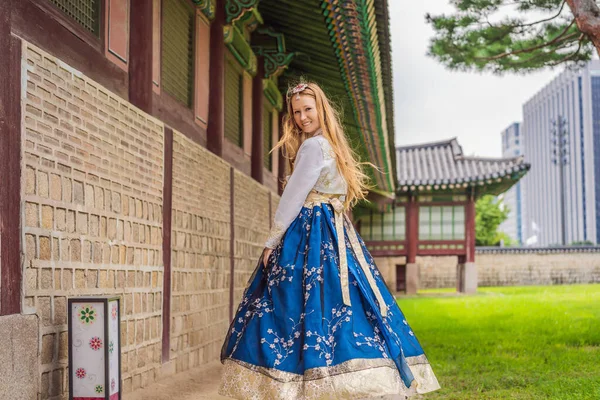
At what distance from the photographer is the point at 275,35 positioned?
9281mm

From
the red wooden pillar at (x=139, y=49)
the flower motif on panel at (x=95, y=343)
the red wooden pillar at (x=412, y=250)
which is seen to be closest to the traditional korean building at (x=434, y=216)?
the red wooden pillar at (x=412, y=250)

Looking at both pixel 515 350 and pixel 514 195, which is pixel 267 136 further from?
pixel 514 195

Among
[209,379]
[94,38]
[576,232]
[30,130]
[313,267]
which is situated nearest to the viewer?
[30,130]

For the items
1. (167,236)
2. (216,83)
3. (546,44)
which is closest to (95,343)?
(167,236)

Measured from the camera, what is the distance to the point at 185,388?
554 centimetres

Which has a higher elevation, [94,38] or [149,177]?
[94,38]

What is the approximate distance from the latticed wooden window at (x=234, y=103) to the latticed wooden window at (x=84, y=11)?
13.0ft

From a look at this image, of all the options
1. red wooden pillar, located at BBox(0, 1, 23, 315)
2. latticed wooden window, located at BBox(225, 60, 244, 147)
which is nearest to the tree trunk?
latticed wooden window, located at BBox(225, 60, 244, 147)

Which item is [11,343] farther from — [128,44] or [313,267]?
[128,44]

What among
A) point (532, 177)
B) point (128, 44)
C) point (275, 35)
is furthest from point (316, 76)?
point (532, 177)

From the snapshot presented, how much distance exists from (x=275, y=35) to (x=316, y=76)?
1.04m

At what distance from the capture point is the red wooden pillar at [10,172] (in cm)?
330

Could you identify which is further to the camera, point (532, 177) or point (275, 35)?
point (532, 177)

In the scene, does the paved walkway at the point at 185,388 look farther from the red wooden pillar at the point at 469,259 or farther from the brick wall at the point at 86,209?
the red wooden pillar at the point at 469,259
